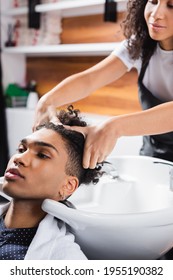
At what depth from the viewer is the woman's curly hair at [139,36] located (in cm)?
138

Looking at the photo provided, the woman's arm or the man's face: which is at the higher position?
the woman's arm

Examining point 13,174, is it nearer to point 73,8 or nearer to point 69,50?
point 69,50

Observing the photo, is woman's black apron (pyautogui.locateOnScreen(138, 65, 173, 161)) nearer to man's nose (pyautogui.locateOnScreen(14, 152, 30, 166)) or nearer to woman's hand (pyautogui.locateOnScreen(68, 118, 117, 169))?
woman's hand (pyautogui.locateOnScreen(68, 118, 117, 169))

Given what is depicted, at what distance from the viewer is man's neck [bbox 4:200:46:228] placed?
110 centimetres

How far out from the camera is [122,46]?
142cm

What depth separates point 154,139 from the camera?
1.41 meters

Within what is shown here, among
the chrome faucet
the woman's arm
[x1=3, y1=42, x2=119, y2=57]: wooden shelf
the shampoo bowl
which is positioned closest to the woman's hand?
the shampoo bowl

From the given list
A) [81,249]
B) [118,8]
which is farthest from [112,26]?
[81,249]

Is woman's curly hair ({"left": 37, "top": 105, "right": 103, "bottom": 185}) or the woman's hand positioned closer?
the woman's hand

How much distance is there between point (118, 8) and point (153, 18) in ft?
1.58

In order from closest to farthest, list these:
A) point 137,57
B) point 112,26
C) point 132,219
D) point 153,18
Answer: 1. point 132,219
2. point 153,18
3. point 137,57
4. point 112,26

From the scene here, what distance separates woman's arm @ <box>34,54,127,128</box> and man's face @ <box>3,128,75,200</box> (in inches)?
5.7

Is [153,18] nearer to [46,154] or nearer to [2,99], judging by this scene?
[46,154]
